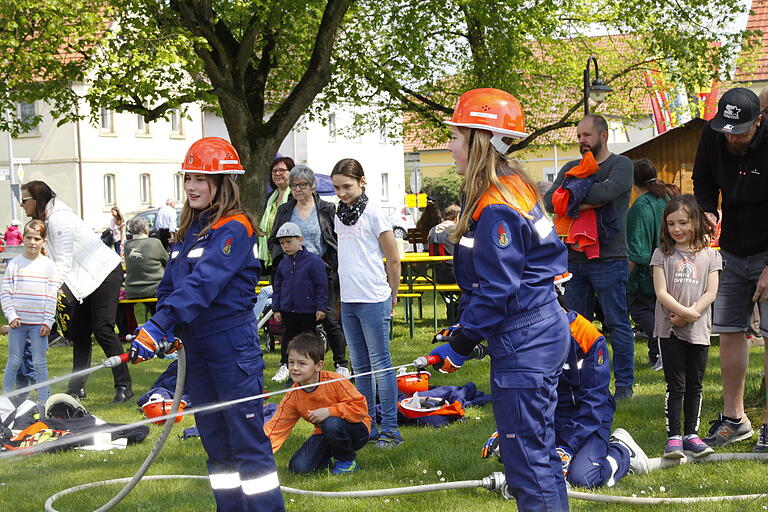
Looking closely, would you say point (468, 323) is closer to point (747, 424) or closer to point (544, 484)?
point (544, 484)

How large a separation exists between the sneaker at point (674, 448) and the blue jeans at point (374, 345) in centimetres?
192

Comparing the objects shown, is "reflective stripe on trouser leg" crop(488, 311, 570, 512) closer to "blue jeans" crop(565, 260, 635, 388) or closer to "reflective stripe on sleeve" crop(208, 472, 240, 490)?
"reflective stripe on sleeve" crop(208, 472, 240, 490)

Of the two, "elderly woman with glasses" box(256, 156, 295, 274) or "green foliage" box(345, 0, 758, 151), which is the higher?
"green foliage" box(345, 0, 758, 151)

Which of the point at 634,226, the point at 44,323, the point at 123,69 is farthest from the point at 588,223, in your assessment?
the point at 123,69

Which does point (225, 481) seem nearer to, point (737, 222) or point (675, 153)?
point (737, 222)

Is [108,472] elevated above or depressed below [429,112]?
below

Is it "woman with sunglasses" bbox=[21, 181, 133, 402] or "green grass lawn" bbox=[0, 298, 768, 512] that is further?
"woman with sunglasses" bbox=[21, 181, 133, 402]

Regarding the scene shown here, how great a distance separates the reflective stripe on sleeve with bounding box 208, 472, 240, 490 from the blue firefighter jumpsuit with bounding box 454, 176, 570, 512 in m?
1.55

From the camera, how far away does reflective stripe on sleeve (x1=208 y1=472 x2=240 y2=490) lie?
4.85 meters

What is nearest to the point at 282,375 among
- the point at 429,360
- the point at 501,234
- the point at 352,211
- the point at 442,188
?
the point at 352,211

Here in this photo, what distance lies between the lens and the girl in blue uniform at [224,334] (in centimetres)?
475

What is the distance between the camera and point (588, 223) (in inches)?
300

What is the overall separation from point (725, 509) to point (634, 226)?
487 centimetres

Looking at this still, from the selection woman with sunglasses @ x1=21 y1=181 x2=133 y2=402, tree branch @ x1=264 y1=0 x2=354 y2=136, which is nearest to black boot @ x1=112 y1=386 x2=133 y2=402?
woman with sunglasses @ x1=21 y1=181 x2=133 y2=402
